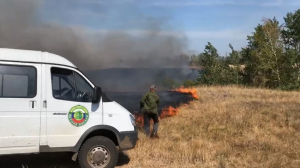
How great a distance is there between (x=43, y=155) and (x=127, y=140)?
2.37 metres

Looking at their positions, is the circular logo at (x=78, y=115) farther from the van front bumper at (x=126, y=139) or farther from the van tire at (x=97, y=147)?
the van front bumper at (x=126, y=139)

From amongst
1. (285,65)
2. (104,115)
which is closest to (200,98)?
(104,115)

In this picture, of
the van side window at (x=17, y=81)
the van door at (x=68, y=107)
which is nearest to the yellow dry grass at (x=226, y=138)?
the van door at (x=68, y=107)

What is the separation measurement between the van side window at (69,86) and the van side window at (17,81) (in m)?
0.38

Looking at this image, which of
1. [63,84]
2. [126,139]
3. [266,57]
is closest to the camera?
[63,84]

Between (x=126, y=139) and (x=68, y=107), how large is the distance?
133cm

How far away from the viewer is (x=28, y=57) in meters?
6.07

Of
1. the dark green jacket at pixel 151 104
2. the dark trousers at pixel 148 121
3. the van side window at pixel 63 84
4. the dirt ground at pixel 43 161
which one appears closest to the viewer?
the van side window at pixel 63 84

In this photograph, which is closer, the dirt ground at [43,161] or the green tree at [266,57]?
the dirt ground at [43,161]

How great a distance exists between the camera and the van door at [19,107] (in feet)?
19.0

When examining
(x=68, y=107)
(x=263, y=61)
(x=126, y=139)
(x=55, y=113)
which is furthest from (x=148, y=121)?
(x=263, y=61)

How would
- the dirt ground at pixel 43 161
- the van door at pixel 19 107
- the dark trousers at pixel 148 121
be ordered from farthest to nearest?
the dark trousers at pixel 148 121, the dirt ground at pixel 43 161, the van door at pixel 19 107

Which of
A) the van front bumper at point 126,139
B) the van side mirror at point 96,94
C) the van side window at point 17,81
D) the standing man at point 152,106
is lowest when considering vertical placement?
the van front bumper at point 126,139

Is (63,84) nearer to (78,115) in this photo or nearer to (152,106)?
(78,115)
